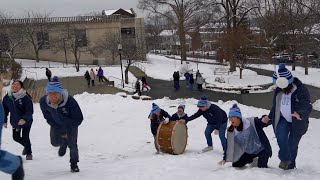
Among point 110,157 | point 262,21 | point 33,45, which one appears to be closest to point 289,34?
point 262,21

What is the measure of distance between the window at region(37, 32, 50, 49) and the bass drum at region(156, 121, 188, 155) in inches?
1728

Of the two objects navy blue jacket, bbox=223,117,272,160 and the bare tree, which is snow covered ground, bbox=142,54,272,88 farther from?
navy blue jacket, bbox=223,117,272,160

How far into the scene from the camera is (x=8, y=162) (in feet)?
14.9

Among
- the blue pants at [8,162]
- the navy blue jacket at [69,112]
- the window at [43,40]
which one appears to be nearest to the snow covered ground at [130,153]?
the navy blue jacket at [69,112]

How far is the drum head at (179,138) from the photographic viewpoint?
8.95 meters

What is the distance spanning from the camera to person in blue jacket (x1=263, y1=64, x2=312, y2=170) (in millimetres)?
5773

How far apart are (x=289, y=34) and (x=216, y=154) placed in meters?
33.7

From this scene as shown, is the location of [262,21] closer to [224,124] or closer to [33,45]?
[33,45]

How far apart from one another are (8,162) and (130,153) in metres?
5.36

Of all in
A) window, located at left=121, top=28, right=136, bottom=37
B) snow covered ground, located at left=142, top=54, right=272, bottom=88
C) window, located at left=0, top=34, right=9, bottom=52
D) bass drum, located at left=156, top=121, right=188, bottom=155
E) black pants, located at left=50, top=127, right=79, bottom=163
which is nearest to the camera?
black pants, located at left=50, top=127, right=79, bottom=163

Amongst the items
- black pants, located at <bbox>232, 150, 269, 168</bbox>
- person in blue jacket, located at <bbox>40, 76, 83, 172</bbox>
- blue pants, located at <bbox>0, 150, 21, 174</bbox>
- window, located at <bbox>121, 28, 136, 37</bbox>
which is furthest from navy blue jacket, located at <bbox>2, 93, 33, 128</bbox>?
window, located at <bbox>121, 28, 136, 37</bbox>

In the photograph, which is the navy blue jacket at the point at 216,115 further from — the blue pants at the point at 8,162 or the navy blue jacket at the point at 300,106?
the blue pants at the point at 8,162

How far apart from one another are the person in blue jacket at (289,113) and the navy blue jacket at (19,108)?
4.50 meters

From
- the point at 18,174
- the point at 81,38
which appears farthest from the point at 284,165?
the point at 81,38
